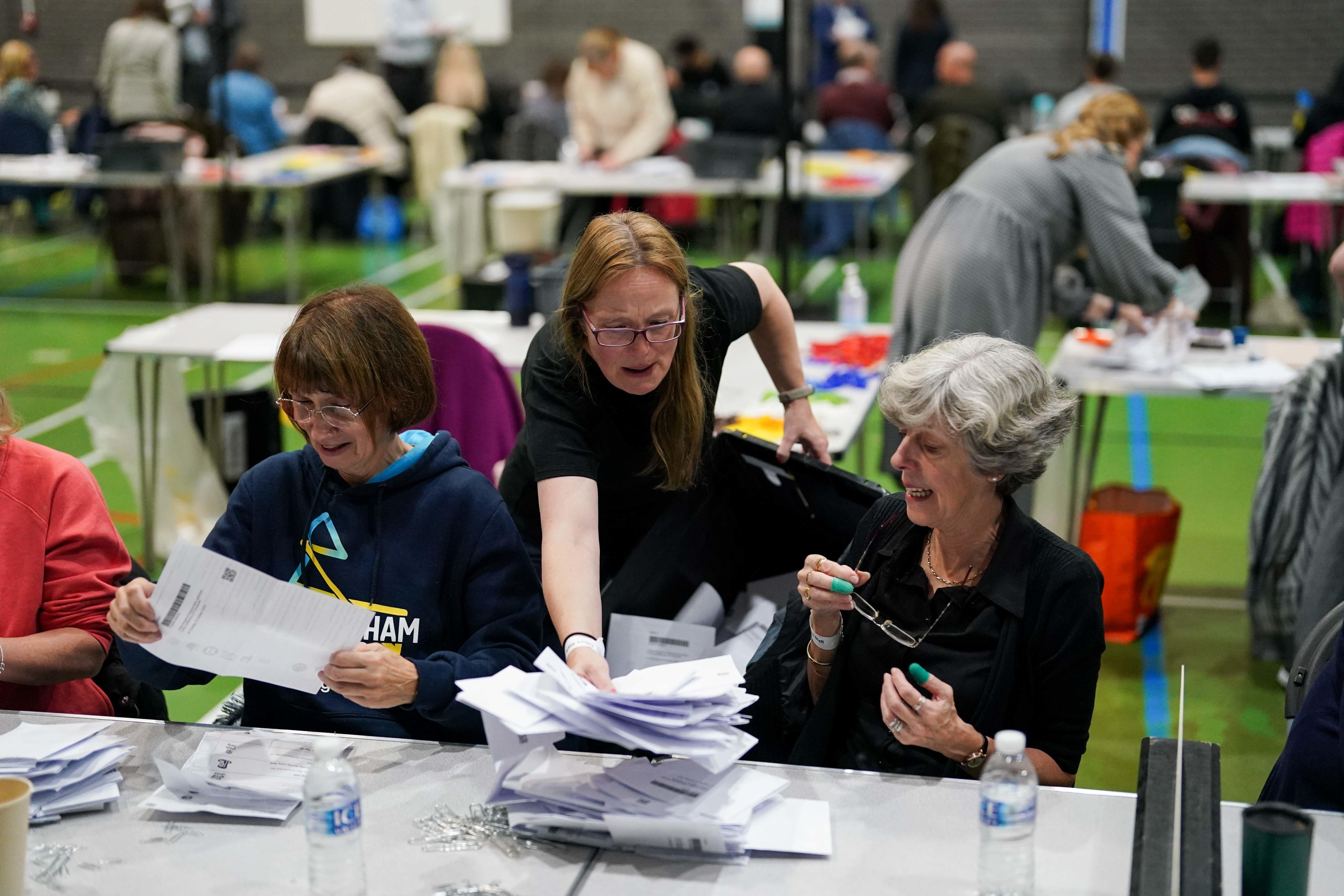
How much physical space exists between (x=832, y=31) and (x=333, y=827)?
40.0 ft

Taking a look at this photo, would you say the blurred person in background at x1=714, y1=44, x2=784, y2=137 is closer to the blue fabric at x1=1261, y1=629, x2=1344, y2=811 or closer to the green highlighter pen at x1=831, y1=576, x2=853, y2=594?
the green highlighter pen at x1=831, y1=576, x2=853, y2=594

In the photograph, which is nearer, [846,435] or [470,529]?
[470,529]

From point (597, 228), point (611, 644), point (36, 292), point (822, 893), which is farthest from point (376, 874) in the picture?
point (36, 292)

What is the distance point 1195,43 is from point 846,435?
11.1 metres

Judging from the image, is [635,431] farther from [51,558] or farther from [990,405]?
[51,558]

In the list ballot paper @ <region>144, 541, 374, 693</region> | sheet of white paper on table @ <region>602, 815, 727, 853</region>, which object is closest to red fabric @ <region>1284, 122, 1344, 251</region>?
sheet of white paper on table @ <region>602, 815, 727, 853</region>

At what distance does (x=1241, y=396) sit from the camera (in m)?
3.97

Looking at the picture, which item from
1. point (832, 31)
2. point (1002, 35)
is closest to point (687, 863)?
point (832, 31)

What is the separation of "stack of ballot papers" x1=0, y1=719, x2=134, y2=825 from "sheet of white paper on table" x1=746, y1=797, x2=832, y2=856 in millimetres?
850

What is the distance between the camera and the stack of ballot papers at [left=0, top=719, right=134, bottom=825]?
1818mm

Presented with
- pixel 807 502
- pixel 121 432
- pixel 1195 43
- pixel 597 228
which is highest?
pixel 1195 43

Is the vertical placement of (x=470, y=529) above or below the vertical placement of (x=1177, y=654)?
above

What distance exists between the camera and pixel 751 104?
10180mm

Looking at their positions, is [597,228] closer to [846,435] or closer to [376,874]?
[376,874]
